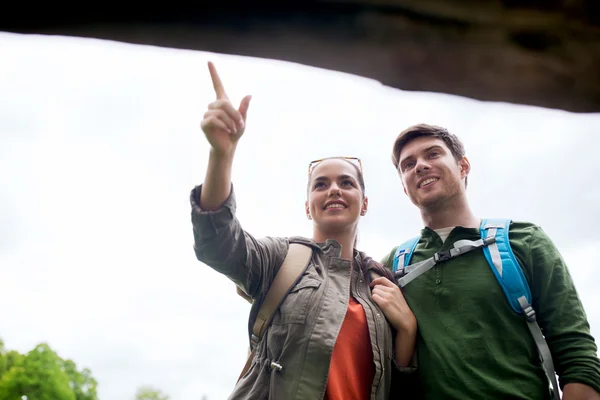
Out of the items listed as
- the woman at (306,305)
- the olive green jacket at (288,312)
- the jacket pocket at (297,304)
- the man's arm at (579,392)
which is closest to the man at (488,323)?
the man's arm at (579,392)

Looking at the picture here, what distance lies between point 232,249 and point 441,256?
1445mm

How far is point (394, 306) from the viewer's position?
8.46 feet

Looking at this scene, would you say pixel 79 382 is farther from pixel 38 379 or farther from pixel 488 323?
pixel 488 323

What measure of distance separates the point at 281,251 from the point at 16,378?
62.4 feet

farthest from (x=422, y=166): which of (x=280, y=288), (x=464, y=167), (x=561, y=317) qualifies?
(x=280, y=288)

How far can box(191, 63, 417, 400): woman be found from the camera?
2.05 meters

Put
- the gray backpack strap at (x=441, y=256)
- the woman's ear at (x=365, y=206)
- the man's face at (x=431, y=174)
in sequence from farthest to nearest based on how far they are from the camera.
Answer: the woman's ear at (x=365, y=206) → the man's face at (x=431, y=174) → the gray backpack strap at (x=441, y=256)

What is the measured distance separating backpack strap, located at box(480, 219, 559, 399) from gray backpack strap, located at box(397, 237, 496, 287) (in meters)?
0.05

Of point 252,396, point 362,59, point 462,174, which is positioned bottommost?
point 252,396

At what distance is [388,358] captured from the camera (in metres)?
2.42

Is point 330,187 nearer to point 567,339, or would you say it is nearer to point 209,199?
point 209,199

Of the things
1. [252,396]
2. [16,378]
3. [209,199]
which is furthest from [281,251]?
[16,378]

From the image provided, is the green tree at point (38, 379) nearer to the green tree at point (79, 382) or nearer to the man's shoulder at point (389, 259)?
the green tree at point (79, 382)

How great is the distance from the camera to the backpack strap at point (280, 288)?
7.64 ft
